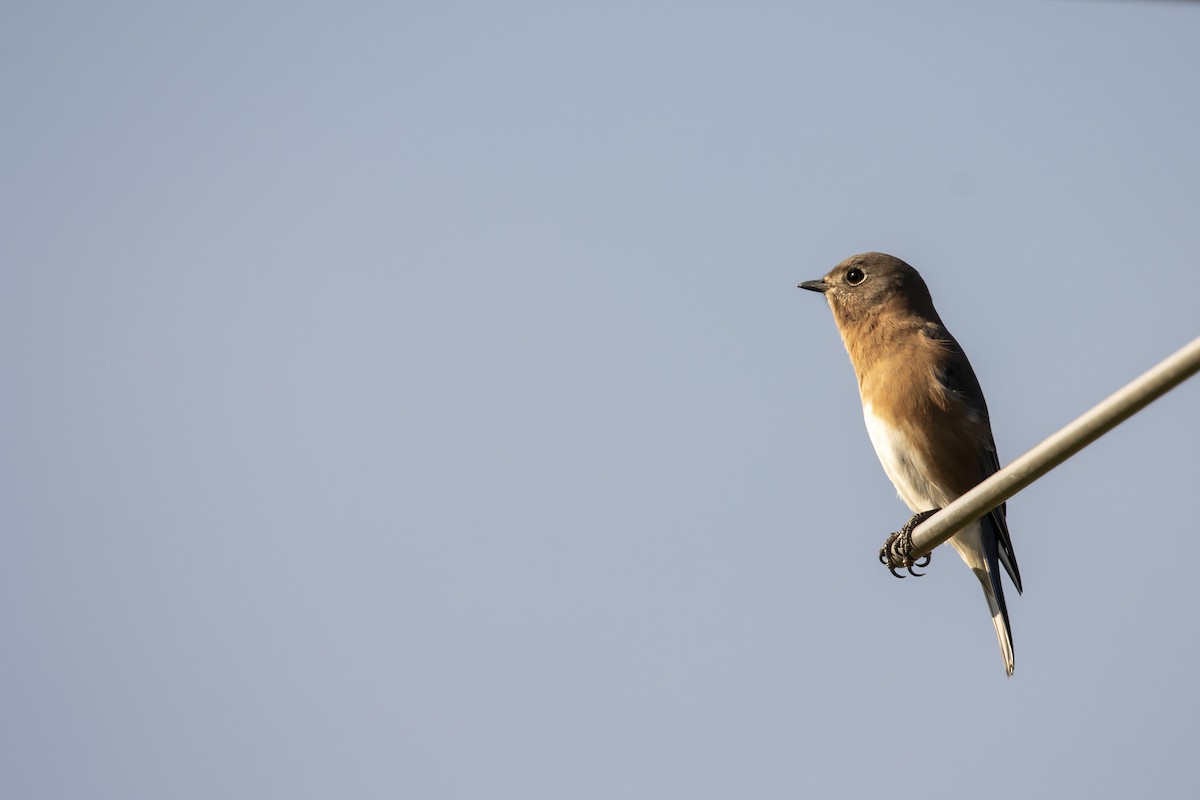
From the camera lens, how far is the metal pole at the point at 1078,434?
10.6 feet

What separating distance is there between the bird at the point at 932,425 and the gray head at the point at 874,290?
82mm

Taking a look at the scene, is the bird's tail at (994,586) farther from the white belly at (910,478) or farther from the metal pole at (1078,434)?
the metal pole at (1078,434)

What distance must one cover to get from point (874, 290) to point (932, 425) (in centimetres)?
155

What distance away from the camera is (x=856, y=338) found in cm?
920

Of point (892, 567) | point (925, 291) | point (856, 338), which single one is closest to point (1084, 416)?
Answer: point (892, 567)

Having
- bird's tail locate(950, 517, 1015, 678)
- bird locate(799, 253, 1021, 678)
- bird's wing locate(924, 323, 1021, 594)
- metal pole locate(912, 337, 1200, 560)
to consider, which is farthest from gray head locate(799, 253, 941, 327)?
metal pole locate(912, 337, 1200, 560)

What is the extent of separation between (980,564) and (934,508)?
1.97 feet

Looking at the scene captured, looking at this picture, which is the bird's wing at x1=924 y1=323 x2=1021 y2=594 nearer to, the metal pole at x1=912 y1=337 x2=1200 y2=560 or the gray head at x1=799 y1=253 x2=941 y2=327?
the gray head at x1=799 y1=253 x2=941 y2=327

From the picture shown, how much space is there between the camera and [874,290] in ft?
31.0

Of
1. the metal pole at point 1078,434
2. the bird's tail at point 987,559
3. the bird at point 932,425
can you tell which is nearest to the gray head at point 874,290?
the bird at point 932,425

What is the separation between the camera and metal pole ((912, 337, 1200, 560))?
323 cm

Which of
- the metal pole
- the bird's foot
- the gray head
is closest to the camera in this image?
the metal pole

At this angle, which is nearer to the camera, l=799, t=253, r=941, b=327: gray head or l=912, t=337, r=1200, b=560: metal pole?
l=912, t=337, r=1200, b=560: metal pole

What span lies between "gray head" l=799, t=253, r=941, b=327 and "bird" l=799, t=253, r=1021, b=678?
0.27ft
